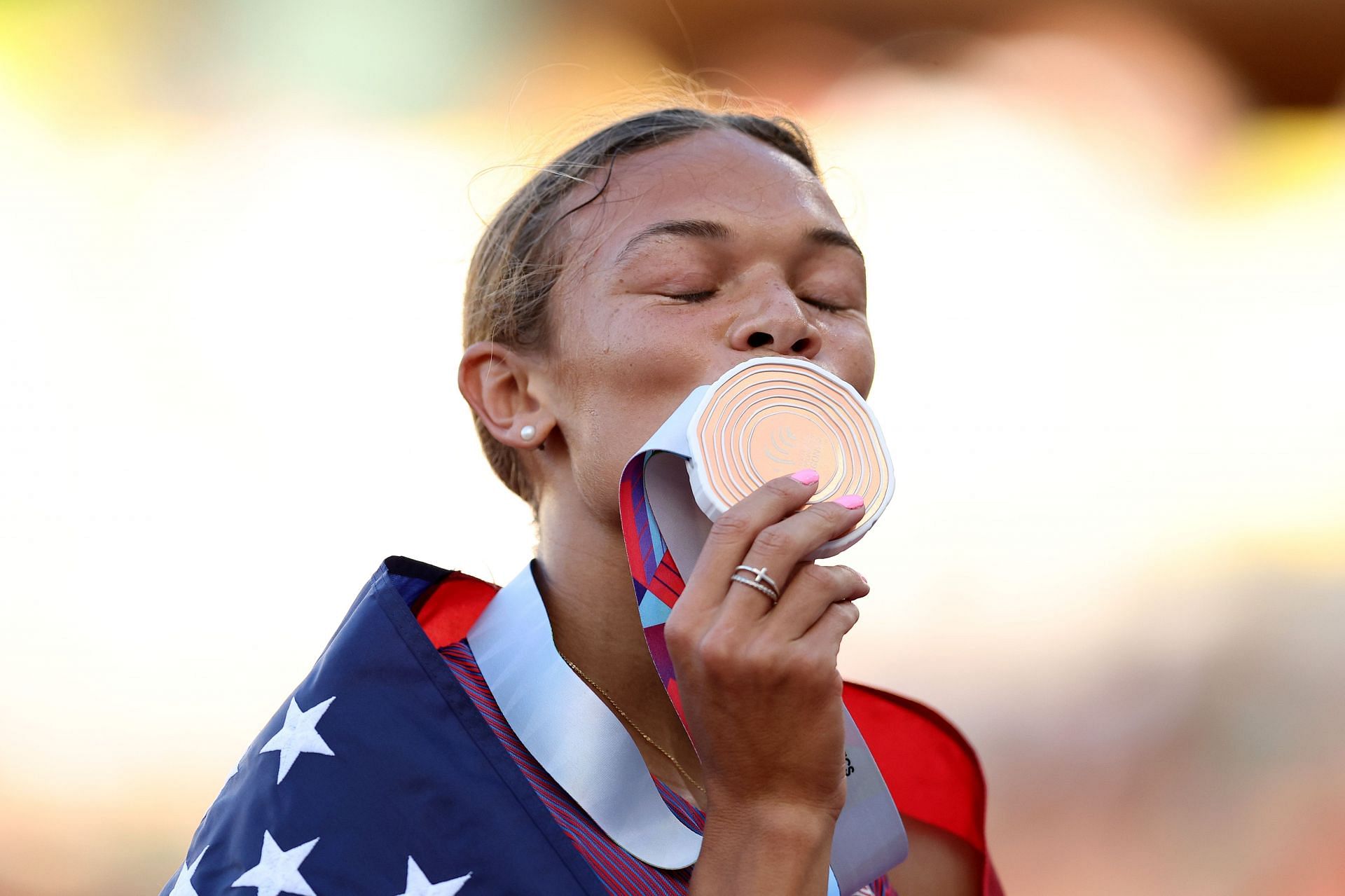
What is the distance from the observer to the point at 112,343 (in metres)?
3.77

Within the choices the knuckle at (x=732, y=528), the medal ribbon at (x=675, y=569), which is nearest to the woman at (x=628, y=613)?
the knuckle at (x=732, y=528)

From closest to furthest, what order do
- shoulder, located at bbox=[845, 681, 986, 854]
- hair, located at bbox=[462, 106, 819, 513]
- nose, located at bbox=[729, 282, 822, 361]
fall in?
nose, located at bbox=[729, 282, 822, 361]
hair, located at bbox=[462, 106, 819, 513]
shoulder, located at bbox=[845, 681, 986, 854]

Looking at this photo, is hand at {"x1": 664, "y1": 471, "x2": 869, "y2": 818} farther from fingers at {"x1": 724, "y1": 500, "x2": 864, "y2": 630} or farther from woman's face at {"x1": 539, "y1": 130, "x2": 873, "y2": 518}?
woman's face at {"x1": 539, "y1": 130, "x2": 873, "y2": 518}

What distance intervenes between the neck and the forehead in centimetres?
43

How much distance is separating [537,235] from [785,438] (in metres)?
0.71

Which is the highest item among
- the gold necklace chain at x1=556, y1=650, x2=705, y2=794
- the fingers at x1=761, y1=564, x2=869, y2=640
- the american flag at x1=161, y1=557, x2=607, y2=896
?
the fingers at x1=761, y1=564, x2=869, y2=640

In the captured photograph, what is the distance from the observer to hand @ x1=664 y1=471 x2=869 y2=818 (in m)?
1.17

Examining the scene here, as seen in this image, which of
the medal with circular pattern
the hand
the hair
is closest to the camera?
the hand

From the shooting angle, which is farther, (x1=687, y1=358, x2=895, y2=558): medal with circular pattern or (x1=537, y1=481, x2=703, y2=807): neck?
(x1=537, y1=481, x2=703, y2=807): neck

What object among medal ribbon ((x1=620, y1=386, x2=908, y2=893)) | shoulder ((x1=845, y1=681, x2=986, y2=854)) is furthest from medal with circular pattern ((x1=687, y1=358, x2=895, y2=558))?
shoulder ((x1=845, y1=681, x2=986, y2=854))

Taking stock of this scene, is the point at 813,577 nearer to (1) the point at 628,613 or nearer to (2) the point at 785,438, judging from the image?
(2) the point at 785,438

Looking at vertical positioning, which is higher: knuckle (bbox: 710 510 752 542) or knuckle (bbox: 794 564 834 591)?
knuckle (bbox: 710 510 752 542)

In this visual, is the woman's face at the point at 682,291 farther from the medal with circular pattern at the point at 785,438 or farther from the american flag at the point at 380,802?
the american flag at the point at 380,802

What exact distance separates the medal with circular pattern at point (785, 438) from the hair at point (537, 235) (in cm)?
46
